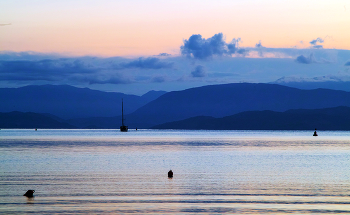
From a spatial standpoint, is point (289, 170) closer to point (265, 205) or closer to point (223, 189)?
point (223, 189)

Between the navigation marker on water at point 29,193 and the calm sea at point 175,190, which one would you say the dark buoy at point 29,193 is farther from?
the calm sea at point 175,190

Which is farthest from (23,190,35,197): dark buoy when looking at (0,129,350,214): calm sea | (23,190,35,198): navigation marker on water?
(0,129,350,214): calm sea

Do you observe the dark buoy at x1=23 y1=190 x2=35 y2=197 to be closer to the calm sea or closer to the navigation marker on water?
the navigation marker on water

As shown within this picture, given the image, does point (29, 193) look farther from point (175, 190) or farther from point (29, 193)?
point (175, 190)

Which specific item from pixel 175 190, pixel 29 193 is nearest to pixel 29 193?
pixel 29 193

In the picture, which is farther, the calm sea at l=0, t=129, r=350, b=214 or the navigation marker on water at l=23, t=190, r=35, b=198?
the navigation marker on water at l=23, t=190, r=35, b=198

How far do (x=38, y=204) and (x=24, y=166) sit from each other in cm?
3011

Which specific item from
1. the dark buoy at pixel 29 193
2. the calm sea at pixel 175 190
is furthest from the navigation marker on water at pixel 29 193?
the calm sea at pixel 175 190

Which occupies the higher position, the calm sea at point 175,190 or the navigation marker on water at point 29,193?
the navigation marker on water at point 29,193

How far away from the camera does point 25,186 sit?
39531 mm

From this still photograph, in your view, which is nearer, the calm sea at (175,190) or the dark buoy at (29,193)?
the calm sea at (175,190)

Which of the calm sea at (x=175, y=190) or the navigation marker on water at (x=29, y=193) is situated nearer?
the calm sea at (x=175, y=190)

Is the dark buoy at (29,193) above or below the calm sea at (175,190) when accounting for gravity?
above

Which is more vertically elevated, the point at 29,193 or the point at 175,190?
the point at 29,193
